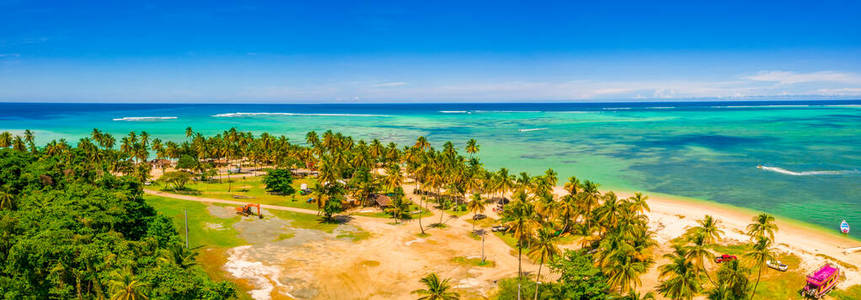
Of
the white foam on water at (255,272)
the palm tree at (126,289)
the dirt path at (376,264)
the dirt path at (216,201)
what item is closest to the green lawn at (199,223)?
the dirt path at (216,201)

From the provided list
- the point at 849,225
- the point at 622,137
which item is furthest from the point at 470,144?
the point at 622,137

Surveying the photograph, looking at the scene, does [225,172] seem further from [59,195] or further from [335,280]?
[335,280]

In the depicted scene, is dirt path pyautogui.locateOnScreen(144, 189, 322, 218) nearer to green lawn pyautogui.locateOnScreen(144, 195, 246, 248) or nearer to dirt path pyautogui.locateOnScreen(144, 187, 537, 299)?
green lawn pyautogui.locateOnScreen(144, 195, 246, 248)

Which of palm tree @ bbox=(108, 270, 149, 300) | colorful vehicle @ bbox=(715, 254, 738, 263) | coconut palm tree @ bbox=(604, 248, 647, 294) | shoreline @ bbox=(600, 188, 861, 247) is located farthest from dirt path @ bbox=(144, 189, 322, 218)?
shoreline @ bbox=(600, 188, 861, 247)

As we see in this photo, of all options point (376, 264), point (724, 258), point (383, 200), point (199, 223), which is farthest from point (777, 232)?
point (199, 223)

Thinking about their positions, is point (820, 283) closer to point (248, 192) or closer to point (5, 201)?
point (5, 201)

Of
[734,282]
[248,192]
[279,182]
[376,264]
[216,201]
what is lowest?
[376,264]
